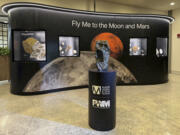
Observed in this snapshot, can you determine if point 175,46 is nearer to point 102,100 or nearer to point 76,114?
point 76,114

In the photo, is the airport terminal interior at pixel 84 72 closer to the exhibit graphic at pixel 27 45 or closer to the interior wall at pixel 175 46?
the exhibit graphic at pixel 27 45

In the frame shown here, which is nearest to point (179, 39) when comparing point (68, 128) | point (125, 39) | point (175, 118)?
point (125, 39)

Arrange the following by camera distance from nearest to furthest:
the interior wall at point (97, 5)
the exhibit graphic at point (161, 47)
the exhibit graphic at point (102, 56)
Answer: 1. the exhibit graphic at point (102, 56)
2. the exhibit graphic at point (161, 47)
3. the interior wall at point (97, 5)

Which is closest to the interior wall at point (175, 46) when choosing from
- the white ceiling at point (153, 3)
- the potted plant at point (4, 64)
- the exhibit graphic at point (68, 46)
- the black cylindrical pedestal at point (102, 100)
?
the white ceiling at point (153, 3)

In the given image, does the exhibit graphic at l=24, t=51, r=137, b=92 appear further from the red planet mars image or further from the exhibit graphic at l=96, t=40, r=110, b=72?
the exhibit graphic at l=96, t=40, r=110, b=72

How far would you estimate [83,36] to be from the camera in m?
6.20

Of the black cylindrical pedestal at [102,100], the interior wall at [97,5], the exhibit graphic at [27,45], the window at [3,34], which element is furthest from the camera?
the window at [3,34]

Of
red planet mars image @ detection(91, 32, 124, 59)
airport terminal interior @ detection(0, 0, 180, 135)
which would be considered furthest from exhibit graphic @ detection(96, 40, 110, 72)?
red planet mars image @ detection(91, 32, 124, 59)

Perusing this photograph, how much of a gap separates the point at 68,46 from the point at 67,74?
105 centimetres

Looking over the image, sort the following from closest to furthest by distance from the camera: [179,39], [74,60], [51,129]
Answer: [51,129] → [74,60] → [179,39]

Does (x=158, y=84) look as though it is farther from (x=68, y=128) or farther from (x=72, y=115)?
(x=68, y=128)

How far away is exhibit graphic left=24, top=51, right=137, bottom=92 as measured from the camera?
538cm

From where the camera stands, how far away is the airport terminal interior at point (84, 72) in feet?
9.84

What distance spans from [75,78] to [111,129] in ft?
10.9
